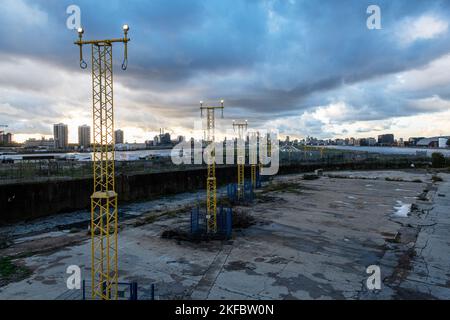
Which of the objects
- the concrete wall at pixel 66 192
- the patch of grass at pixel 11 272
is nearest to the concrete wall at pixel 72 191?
the concrete wall at pixel 66 192

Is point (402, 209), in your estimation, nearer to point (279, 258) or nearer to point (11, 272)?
point (279, 258)

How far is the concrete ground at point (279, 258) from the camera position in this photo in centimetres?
977

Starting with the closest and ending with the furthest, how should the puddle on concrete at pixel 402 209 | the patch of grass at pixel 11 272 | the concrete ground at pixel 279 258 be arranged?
1. the concrete ground at pixel 279 258
2. the patch of grass at pixel 11 272
3. the puddle on concrete at pixel 402 209

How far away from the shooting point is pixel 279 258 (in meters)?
12.6

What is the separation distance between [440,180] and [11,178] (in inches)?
1886

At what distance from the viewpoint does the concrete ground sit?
32.1 ft

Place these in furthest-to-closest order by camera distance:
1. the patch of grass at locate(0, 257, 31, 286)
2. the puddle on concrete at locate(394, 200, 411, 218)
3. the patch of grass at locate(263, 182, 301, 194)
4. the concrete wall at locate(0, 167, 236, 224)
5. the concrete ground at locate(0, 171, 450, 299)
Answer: the patch of grass at locate(263, 182, 301, 194) → the concrete wall at locate(0, 167, 236, 224) → the puddle on concrete at locate(394, 200, 411, 218) → the patch of grass at locate(0, 257, 31, 286) → the concrete ground at locate(0, 171, 450, 299)

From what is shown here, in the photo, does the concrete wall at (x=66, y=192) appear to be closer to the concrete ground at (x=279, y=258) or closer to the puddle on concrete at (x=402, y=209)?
the concrete ground at (x=279, y=258)

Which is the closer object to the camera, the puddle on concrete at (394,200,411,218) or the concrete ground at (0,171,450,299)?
the concrete ground at (0,171,450,299)

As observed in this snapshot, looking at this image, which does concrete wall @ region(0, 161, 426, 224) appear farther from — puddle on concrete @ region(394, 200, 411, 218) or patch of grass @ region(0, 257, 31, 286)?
puddle on concrete @ region(394, 200, 411, 218)

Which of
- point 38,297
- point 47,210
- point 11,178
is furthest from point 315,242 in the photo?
point 11,178

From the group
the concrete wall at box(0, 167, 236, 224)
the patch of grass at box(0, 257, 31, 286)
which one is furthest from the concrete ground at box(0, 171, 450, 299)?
the concrete wall at box(0, 167, 236, 224)
